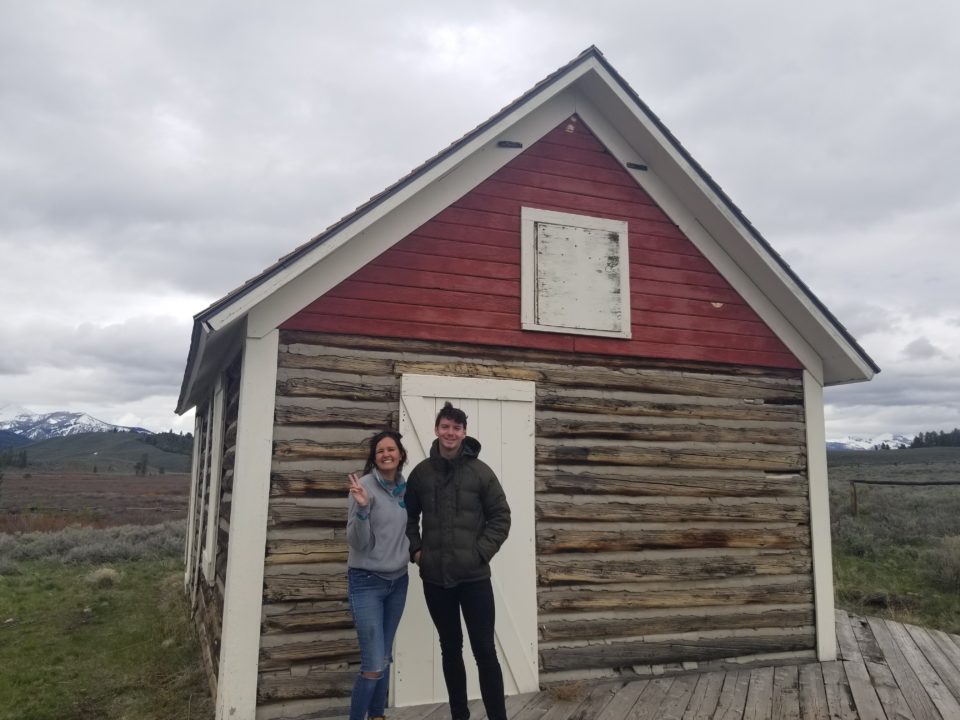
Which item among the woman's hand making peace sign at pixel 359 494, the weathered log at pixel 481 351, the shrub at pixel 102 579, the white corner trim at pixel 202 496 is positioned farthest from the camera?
the shrub at pixel 102 579

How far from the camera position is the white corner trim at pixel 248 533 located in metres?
5.09

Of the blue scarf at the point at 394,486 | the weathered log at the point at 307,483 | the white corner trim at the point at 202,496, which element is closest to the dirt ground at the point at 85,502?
the white corner trim at the point at 202,496

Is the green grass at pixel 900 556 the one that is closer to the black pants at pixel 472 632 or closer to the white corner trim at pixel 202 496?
the black pants at pixel 472 632

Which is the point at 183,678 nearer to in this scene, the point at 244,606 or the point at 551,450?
the point at 244,606

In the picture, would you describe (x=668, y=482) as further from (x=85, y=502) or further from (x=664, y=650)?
(x=85, y=502)

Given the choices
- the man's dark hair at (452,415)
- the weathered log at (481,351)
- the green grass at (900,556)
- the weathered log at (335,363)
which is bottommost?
the green grass at (900,556)

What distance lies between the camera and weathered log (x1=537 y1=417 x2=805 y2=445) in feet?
20.8

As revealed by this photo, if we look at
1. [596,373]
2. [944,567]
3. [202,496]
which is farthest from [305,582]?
[944,567]

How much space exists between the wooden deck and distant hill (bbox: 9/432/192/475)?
81.7m

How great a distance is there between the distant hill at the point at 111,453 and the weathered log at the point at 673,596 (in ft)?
267

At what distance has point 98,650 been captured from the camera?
8156 millimetres

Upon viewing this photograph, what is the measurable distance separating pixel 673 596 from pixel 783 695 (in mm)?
1173

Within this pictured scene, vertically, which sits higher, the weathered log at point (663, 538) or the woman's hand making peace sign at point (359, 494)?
the woman's hand making peace sign at point (359, 494)

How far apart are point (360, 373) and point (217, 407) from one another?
116 inches
